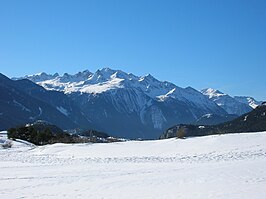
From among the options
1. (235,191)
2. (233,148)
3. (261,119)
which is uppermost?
(261,119)

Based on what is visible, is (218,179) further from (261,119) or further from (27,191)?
(261,119)

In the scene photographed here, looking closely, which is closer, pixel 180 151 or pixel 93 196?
pixel 93 196

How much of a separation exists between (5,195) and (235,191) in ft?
35.5

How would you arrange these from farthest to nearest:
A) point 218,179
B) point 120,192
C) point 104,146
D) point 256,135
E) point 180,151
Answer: point 104,146
point 256,135
point 180,151
point 218,179
point 120,192

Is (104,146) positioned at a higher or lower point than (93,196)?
higher

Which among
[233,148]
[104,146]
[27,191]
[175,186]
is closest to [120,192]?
[175,186]

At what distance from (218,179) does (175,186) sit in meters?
2.83

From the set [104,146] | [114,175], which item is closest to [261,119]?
[104,146]

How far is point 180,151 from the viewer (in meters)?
40.4

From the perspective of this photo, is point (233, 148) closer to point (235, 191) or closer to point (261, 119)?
point (235, 191)

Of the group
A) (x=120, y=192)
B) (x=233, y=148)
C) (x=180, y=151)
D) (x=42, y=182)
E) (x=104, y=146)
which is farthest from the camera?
(x=104, y=146)

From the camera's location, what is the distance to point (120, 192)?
58.5ft

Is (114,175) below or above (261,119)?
below

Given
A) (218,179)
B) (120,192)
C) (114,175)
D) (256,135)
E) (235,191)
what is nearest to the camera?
(235,191)
